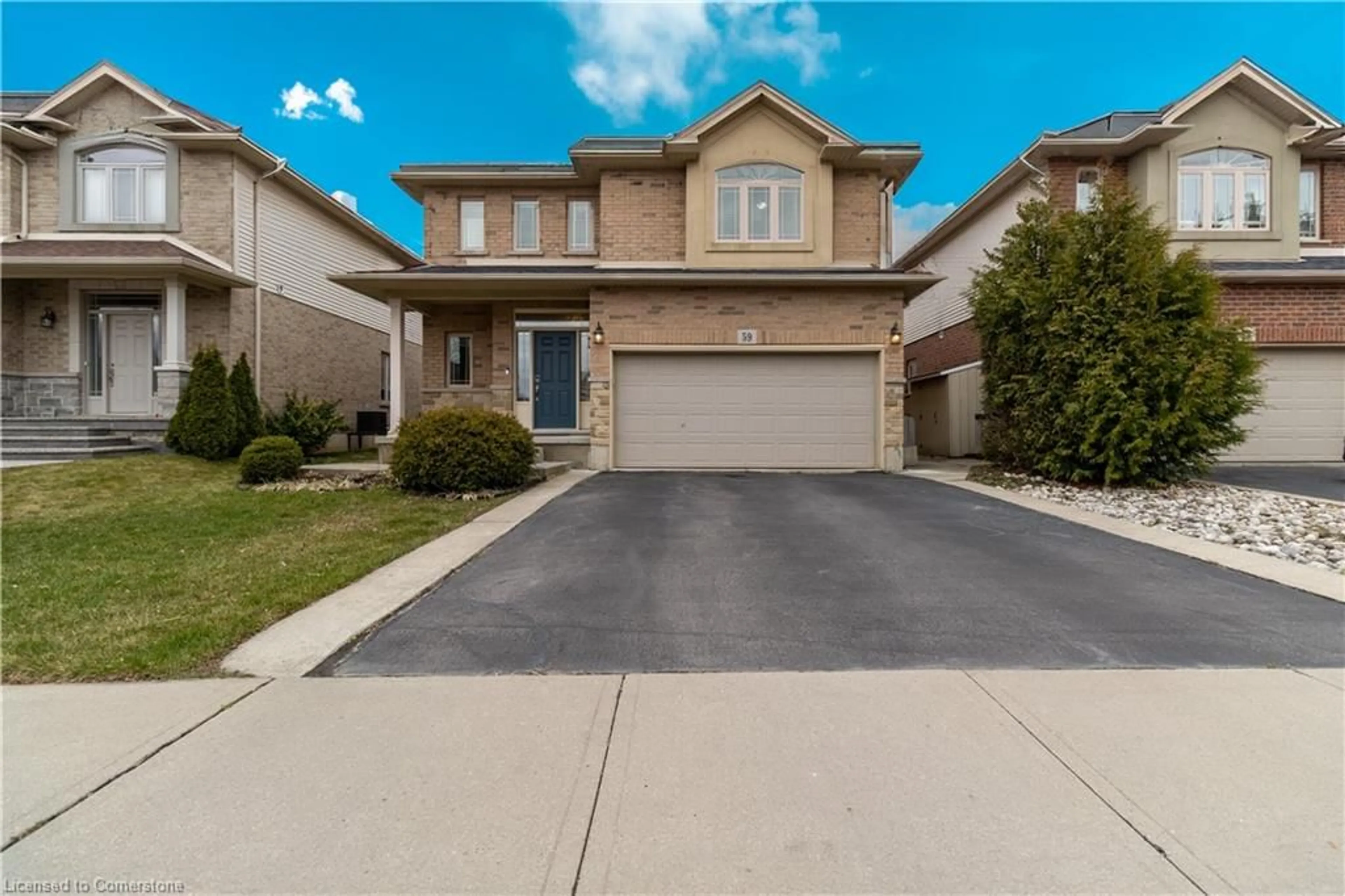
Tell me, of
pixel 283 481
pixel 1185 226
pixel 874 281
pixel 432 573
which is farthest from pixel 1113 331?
pixel 283 481

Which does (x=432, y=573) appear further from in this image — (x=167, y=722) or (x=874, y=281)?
(x=874, y=281)

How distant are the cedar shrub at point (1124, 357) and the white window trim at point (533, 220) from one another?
10.6 meters

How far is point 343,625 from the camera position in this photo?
470 centimetres

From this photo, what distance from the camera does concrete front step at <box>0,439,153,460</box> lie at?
12867 millimetres

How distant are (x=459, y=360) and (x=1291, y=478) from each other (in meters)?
17.3

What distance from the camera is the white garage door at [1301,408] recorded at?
1527 centimetres

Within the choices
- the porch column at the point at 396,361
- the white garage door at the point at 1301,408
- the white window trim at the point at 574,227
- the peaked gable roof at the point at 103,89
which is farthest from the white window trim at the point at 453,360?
the white garage door at the point at 1301,408

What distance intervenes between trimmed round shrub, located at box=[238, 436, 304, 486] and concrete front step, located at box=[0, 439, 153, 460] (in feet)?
10.9

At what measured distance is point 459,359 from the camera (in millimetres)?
17188

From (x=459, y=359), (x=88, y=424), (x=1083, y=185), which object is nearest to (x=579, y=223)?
(x=459, y=359)

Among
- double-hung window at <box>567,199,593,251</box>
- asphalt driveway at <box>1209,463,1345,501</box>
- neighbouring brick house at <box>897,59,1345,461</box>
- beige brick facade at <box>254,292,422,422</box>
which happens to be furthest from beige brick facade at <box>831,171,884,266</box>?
beige brick facade at <box>254,292,422,422</box>

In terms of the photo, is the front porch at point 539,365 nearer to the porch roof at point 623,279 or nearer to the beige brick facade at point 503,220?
the porch roof at point 623,279

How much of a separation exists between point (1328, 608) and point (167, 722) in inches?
290

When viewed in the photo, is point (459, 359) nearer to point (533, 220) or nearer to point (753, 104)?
point (533, 220)
